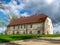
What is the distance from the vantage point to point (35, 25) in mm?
66188

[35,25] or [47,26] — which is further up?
[35,25]

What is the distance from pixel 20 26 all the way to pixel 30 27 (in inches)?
239

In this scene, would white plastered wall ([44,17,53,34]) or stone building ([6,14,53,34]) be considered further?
white plastered wall ([44,17,53,34])

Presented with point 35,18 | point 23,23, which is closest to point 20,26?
point 23,23

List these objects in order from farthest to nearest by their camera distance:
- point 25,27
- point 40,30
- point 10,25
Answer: point 10,25 → point 25,27 → point 40,30

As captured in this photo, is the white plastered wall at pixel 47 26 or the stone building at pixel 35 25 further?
the white plastered wall at pixel 47 26

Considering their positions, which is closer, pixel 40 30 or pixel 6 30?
pixel 40 30

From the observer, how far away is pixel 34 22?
65.9 meters

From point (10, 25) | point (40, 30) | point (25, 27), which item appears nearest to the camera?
point (40, 30)

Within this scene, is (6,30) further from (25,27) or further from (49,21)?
(49,21)

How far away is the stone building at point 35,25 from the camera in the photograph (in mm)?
64831

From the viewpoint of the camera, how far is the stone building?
213 feet

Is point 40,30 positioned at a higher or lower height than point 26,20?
lower

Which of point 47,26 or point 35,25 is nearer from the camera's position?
point 35,25
